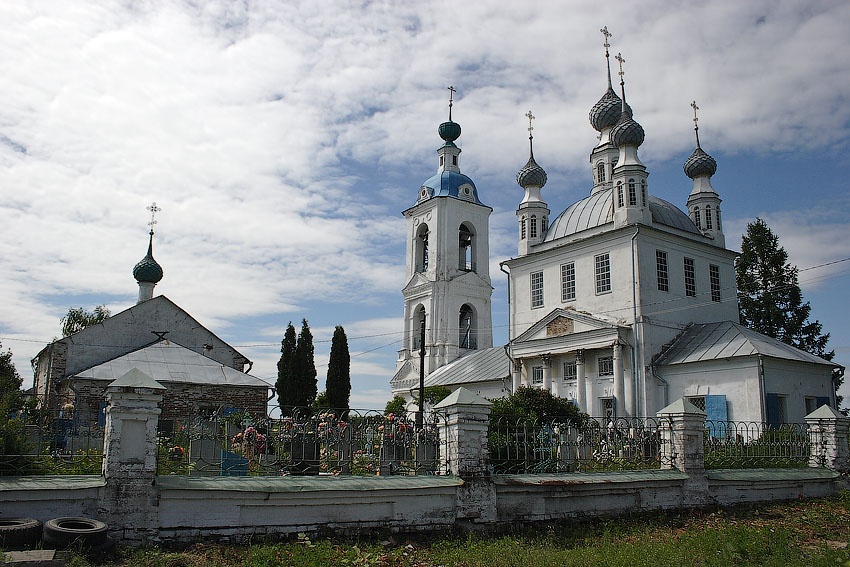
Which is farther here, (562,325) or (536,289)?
(536,289)

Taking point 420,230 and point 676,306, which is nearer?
point 676,306

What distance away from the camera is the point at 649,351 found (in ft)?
72.9

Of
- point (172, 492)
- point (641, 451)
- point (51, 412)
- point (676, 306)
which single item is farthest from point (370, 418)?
point (676, 306)

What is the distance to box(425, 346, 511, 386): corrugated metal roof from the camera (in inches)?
1135

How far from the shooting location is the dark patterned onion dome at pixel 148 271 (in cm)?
2997

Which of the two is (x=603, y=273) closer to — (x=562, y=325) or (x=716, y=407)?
(x=562, y=325)

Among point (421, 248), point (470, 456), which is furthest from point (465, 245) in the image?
point (470, 456)

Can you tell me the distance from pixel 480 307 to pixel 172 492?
30867mm

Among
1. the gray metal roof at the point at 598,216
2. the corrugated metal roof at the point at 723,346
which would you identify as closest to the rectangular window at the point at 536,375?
the corrugated metal roof at the point at 723,346

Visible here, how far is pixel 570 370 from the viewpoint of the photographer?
24688 millimetres

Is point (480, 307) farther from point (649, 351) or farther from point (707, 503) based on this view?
point (707, 503)

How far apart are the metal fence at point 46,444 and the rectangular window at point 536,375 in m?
19.0

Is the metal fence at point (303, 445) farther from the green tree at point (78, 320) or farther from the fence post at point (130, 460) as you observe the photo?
the green tree at point (78, 320)

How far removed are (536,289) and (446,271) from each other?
34.9ft
